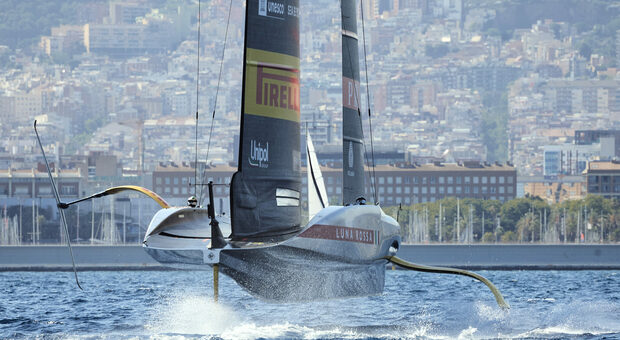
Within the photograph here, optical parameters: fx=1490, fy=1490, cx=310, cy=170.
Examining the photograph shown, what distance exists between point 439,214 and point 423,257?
36.2m

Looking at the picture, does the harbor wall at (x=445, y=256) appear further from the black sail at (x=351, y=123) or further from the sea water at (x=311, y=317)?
the black sail at (x=351, y=123)

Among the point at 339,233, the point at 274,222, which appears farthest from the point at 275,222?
the point at 339,233

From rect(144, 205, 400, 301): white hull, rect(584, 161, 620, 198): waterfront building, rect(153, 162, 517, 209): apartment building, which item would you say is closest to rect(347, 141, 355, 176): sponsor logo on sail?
rect(144, 205, 400, 301): white hull

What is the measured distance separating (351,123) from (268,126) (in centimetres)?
504

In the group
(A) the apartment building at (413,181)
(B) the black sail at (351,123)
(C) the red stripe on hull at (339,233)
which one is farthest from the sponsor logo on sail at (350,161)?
(A) the apartment building at (413,181)

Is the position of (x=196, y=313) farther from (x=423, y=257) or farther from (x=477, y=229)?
(x=477, y=229)

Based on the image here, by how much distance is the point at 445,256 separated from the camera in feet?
276

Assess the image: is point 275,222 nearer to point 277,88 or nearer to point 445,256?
point 277,88

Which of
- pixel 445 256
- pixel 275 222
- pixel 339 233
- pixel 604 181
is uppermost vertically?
pixel 275 222

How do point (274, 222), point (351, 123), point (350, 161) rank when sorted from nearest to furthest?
point (274, 222) < point (351, 123) < point (350, 161)

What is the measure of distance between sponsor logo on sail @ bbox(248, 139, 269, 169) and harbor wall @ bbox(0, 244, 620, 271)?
57536mm

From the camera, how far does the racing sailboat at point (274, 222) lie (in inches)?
888

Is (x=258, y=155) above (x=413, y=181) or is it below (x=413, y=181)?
above

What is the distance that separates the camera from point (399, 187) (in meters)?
148
